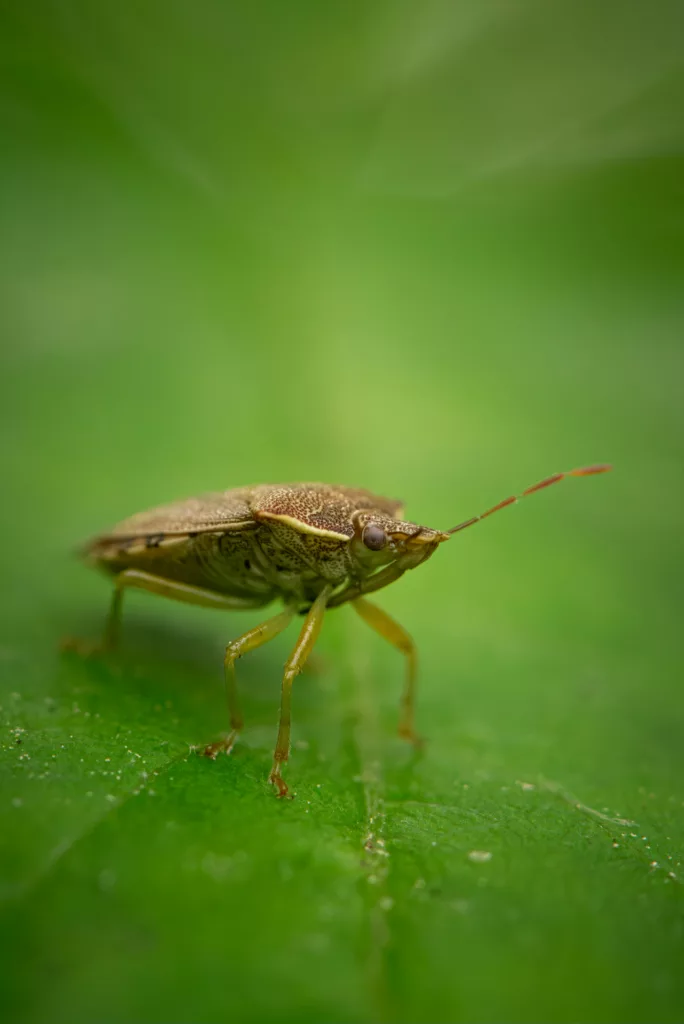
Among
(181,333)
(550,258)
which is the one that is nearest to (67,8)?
(181,333)

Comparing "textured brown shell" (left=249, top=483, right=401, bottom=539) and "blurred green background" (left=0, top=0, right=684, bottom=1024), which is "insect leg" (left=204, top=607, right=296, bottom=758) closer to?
"blurred green background" (left=0, top=0, right=684, bottom=1024)

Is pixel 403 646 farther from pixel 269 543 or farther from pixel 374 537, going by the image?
pixel 269 543

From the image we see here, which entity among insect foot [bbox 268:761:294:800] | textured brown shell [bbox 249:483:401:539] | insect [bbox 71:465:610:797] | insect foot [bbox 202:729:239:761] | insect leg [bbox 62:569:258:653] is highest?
textured brown shell [bbox 249:483:401:539]

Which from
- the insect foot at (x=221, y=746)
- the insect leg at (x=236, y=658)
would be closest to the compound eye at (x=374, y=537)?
the insect leg at (x=236, y=658)

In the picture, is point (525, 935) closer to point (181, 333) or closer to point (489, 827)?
point (489, 827)

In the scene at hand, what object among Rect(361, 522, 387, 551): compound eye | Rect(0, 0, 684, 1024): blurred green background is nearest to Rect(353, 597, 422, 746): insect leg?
Rect(0, 0, 684, 1024): blurred green background

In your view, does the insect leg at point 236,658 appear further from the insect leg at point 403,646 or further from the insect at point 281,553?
the insect leg at point 403,646

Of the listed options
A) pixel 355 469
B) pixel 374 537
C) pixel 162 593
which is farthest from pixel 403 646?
pixel 355 469
